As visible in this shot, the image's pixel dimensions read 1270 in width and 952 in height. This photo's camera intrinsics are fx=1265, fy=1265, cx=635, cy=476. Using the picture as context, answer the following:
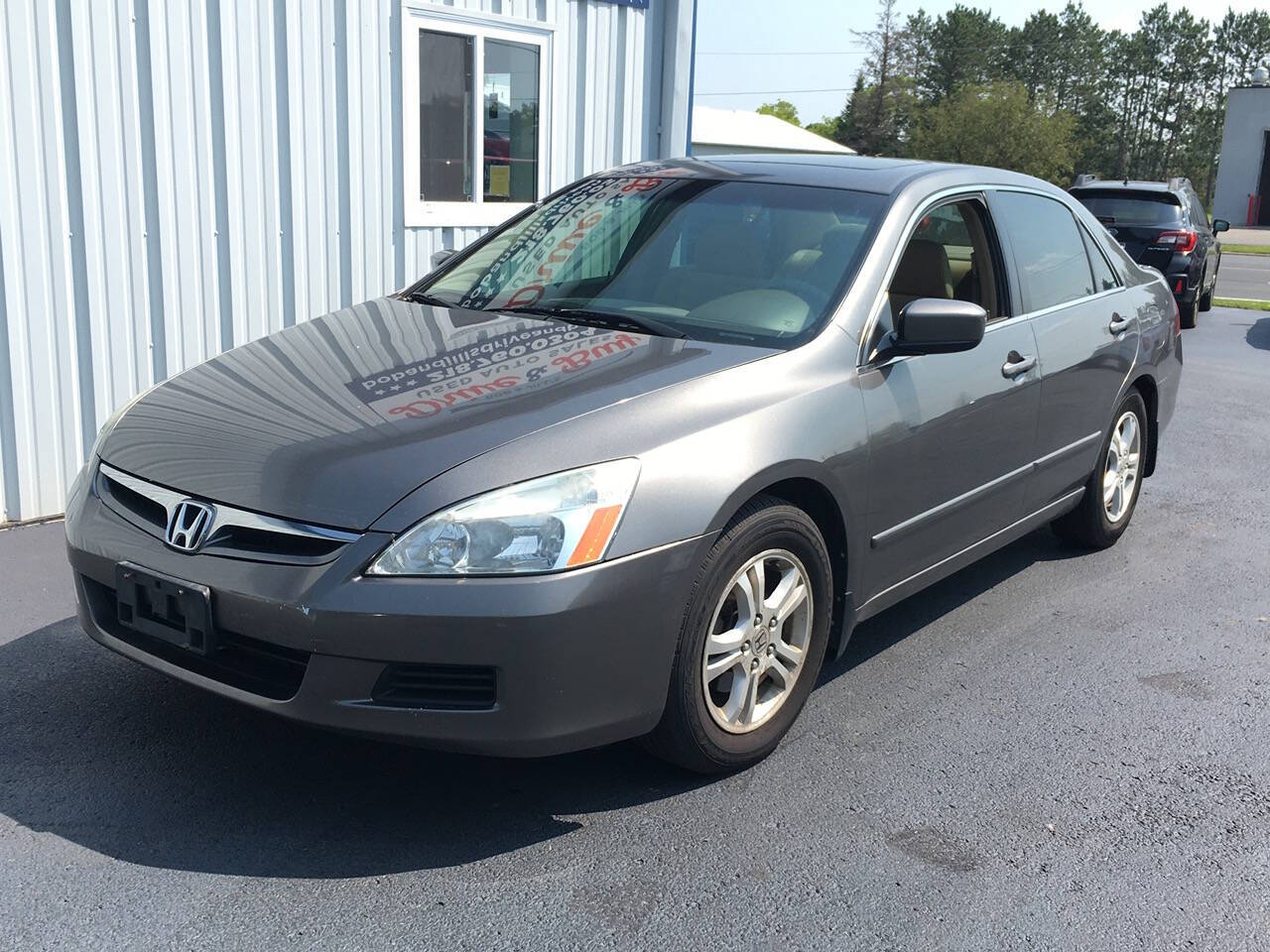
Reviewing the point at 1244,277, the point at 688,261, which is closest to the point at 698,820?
the point at 688,261

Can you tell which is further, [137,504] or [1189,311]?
[1189,311]

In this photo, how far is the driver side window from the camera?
426 cm

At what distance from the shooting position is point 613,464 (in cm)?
298

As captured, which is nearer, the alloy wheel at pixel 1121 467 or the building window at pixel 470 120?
the alloy wheel at pixel 1121 467

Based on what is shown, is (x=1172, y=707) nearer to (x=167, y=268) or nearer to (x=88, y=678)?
(x=88, y=678)

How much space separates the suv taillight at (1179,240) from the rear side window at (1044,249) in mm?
9620

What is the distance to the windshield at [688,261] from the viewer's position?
3.84m

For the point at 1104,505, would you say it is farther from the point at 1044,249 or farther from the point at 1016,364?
the point at 1016,364

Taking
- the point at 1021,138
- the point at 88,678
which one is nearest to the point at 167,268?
the point at 88,678

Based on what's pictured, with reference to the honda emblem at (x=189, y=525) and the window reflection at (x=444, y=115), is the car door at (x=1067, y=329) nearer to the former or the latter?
the honda emblem at (x=189, y=525)

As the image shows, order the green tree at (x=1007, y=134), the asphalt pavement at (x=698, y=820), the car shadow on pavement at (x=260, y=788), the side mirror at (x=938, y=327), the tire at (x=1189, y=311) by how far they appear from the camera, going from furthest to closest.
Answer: the green tree at (x=1007, y=134) < the tire at (x=1189, y=311) < the side mirror at (x=938, y=327) < the car shadow on pavement at (x=260, y=788) < the asphalt pavement at (x=698, y=820)

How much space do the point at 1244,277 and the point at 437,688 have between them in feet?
86.4

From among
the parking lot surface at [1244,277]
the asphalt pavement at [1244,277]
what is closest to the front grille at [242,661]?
the parking lot surface at [1244,277]

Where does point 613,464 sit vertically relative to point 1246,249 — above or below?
above
